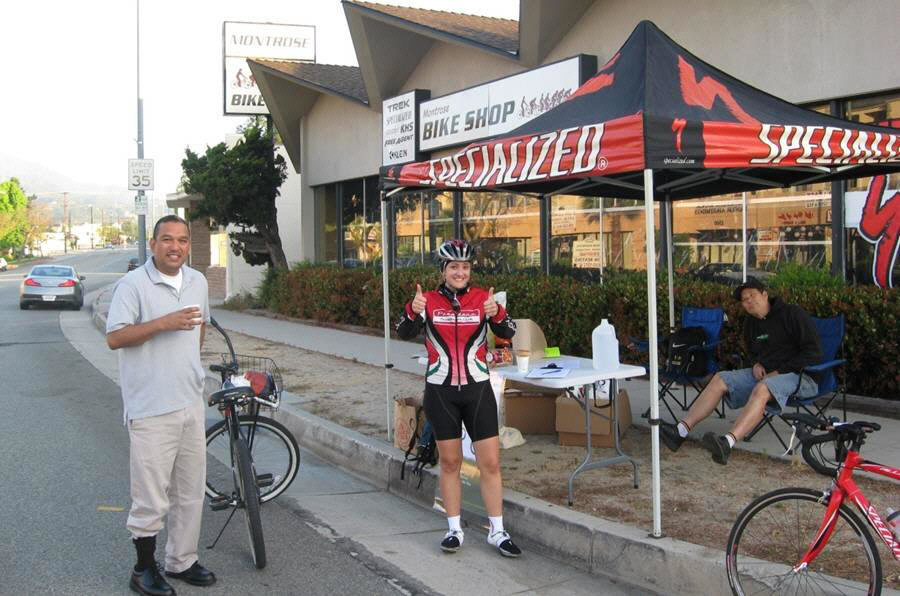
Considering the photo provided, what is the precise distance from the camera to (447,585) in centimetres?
495

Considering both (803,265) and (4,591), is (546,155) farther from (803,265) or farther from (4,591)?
(803,265)

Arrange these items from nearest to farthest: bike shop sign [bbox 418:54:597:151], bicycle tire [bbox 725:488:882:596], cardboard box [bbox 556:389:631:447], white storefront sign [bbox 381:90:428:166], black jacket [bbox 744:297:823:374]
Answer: bicycle tire [bbox 725:488:882:596] < black jacket [bbox 744:297:823:374] < cardboard box [bbox 556:389:631:447] < bike shop sign [bbox 418:54:597:151] < white storefront sign [bbox 381:90:428:166]

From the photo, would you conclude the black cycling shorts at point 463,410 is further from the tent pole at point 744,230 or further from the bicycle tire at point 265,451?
the tent pole at point 744,230

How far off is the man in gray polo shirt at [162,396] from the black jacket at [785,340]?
4.46 metres

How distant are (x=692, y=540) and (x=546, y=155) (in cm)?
252

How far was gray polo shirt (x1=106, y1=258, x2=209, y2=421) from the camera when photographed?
178 inches

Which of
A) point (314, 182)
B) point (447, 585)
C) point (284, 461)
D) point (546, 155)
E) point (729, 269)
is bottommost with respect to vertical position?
point (447, 585)

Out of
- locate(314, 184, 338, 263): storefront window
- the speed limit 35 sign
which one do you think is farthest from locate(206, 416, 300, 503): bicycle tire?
the speed limit 35 sign

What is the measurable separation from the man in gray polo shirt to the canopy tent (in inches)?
92.6

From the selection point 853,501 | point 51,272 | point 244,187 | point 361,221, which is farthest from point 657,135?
point 51,272

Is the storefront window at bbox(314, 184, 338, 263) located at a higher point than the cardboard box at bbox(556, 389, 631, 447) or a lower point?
higher

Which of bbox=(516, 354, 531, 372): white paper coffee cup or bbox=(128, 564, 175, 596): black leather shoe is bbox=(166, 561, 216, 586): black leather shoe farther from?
bbox=(516, 354, 531, 372): white paper coffee cup

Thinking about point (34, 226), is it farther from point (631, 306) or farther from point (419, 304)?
point (419, 304)

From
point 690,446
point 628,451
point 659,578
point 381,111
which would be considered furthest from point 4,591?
point 381,111
